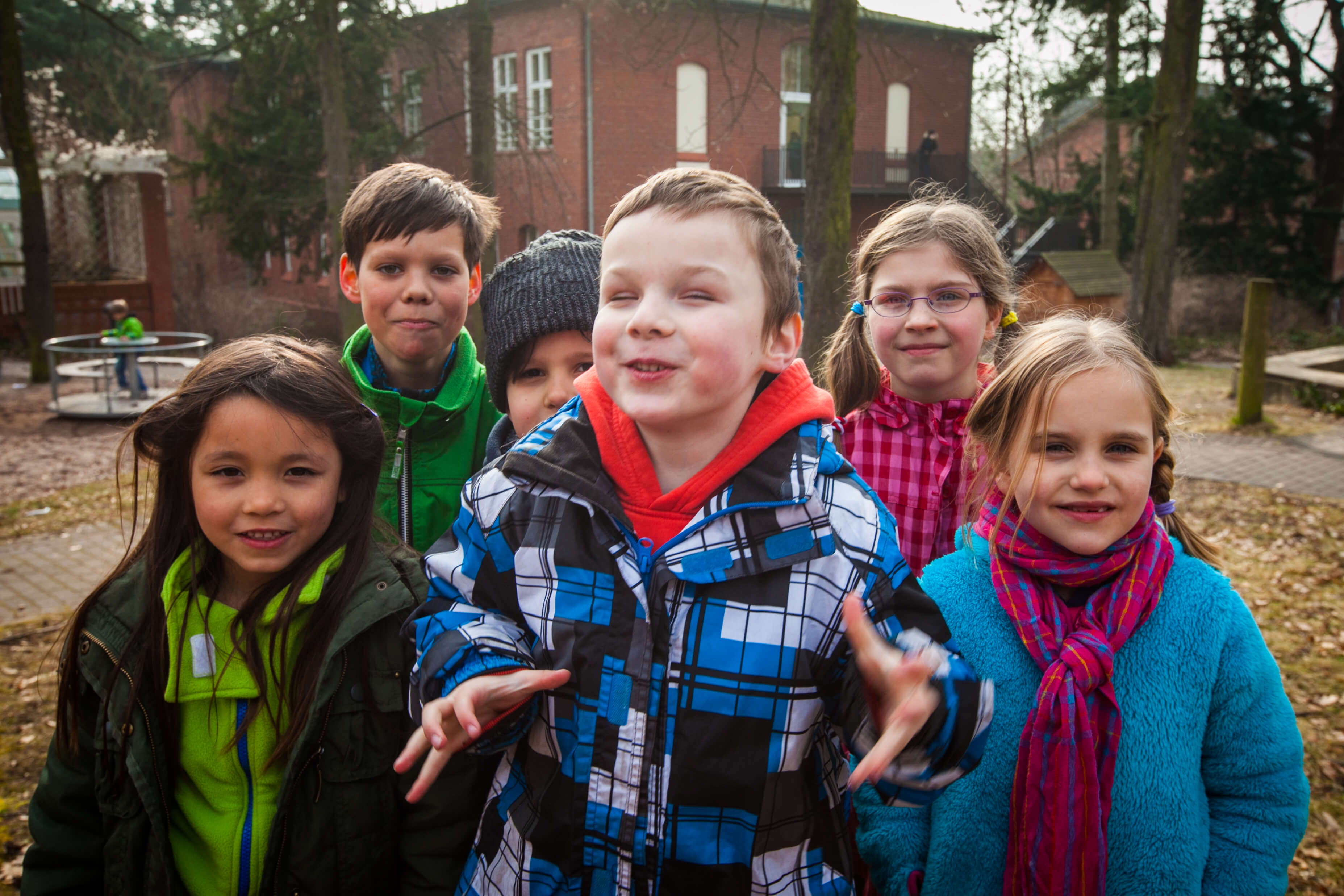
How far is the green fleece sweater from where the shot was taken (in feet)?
6.41

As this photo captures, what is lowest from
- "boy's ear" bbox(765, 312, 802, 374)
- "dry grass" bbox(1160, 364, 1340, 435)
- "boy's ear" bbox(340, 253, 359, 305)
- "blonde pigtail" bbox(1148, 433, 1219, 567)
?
"dry grass" bbox(1160, 364, 1340, 435)

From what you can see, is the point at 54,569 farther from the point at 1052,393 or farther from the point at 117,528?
the point at 1052,393

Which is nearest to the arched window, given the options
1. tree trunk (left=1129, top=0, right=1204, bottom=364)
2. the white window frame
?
the white window frame

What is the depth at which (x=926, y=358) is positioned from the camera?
7.85 ft

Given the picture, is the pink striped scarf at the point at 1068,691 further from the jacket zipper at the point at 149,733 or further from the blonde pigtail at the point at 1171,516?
the jacket zipper at the point at 149,733

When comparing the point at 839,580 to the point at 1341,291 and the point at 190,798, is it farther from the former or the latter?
the point at 1341,291

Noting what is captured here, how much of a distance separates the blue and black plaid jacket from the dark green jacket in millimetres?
416

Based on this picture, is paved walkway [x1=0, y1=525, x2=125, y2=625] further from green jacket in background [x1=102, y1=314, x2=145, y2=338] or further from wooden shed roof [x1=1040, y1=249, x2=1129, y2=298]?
wooden shed roof [x1=1040, y1=249, x2=1129, y2=298]

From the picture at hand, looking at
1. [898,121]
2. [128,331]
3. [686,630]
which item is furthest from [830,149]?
[898,121]

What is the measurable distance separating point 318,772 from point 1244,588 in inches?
221

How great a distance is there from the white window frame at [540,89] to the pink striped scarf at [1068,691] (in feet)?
68.5

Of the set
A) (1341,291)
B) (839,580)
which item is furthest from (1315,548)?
(1341,291)

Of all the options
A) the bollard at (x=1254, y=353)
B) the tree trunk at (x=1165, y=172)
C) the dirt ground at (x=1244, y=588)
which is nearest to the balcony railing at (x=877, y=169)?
the tree trunk at (x=1165, y=172)

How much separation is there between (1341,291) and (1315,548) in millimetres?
19052
